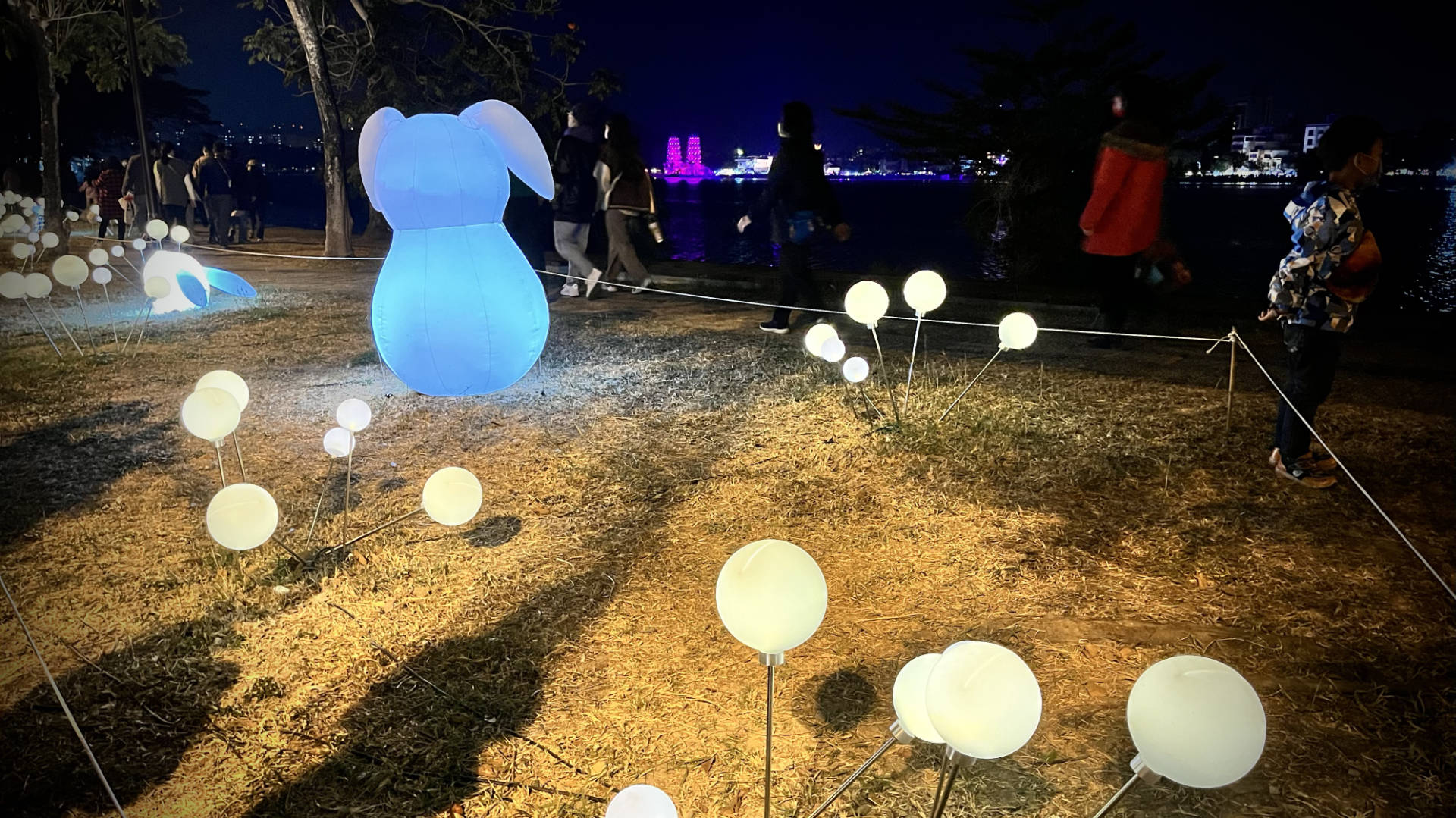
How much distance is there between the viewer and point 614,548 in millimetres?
3283

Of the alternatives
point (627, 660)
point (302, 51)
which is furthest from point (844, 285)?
point (302, 51)

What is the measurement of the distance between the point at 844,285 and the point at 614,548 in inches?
285

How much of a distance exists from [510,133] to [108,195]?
15.3m

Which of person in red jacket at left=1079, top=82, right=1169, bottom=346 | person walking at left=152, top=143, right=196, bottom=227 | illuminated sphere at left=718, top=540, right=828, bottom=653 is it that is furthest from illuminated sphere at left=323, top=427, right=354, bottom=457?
person walking at left=152, top=143, right=196, bottom=227

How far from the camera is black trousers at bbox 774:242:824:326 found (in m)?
6.43

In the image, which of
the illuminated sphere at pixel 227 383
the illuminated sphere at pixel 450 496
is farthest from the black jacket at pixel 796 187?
the illuminated sphere at pixel 227 383

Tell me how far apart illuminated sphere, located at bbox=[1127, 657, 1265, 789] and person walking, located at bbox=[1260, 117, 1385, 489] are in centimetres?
256

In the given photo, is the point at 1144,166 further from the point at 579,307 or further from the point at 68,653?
the point at 68,653

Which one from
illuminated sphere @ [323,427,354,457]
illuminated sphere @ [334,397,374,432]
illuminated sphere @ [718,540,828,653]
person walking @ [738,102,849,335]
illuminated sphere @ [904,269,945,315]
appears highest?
person walking @ [738,102,849,335]

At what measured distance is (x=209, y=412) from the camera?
285 centimetres

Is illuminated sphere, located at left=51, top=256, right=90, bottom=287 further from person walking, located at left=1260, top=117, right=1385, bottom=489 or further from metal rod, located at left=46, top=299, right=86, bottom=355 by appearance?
person walking, located at left=1260, top=117, right=1385, bottom=489

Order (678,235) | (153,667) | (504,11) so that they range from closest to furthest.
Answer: (153,667) < (504,11) < (678,235)

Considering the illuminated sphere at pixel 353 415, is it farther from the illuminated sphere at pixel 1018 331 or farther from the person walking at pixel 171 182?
the person walking at pixel 171 182

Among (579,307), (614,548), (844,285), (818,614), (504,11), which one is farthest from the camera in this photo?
(504,11)
